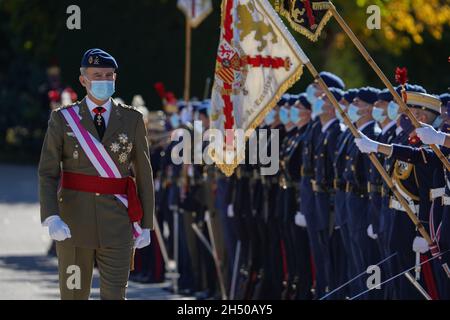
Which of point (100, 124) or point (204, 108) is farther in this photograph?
point (204, 108)

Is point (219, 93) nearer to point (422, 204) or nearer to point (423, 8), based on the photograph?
point (422, 204)

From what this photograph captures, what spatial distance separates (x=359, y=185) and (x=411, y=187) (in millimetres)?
1075

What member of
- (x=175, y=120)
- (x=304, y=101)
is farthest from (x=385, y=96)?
(x=175, y=120)

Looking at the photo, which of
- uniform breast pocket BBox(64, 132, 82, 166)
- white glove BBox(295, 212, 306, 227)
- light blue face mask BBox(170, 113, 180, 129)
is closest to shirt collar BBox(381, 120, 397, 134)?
white glove BBox(295, 212, 306, 227)

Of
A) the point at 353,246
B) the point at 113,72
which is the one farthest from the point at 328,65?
the point at 113,72

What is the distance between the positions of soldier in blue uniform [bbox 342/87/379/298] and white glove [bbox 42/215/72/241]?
3.76 m

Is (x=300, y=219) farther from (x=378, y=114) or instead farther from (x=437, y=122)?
(x=437, y=122)

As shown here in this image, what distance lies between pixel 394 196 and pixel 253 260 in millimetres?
3056

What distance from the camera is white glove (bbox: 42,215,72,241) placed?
8.66m

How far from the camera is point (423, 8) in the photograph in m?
26.9

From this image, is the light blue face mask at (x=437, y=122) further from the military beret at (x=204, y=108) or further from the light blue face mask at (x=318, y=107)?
the military beret at (x=204, y=108)

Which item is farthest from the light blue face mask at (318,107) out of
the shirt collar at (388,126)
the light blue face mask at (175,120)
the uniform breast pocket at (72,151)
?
the uniform breast pocket at (72,151)

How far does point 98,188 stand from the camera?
8.98 metres

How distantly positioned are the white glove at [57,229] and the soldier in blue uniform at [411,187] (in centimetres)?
225
